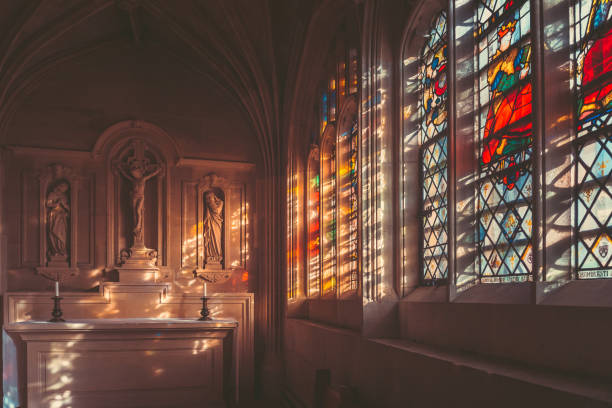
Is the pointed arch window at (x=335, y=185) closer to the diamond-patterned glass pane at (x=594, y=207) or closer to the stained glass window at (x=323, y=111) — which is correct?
the stained glass window at (x=323, y=111)

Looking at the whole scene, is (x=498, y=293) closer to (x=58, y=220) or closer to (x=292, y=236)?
(x=292, y=236)

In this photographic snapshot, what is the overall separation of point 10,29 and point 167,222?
142 inches

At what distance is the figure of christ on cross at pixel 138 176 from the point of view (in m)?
8.22

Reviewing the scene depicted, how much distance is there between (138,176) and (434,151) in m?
5.42

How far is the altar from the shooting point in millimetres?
6016

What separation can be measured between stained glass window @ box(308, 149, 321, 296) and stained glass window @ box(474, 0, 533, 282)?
3772 mm

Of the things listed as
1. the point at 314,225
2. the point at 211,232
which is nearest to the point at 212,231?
the point at 211,232

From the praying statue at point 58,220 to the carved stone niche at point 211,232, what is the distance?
201 centimetres

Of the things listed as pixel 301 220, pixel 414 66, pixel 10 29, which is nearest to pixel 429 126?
pixel 414 66

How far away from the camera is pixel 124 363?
6273 mm

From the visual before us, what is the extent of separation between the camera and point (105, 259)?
8.09 m

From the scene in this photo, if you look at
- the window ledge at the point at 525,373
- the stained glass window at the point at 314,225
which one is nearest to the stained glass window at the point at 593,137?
the window ledge at the point at 525,373

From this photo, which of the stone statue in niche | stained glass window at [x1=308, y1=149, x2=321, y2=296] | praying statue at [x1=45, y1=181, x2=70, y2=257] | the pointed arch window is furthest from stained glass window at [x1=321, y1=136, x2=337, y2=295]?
praying statue at [x1=45, y1=181, x2=70, y2=257]

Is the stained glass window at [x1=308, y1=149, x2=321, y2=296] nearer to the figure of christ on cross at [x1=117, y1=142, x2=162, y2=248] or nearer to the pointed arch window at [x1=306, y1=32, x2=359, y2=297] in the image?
the pointed arch window at [x1=306, y1=32, x2=359, y2=297]
